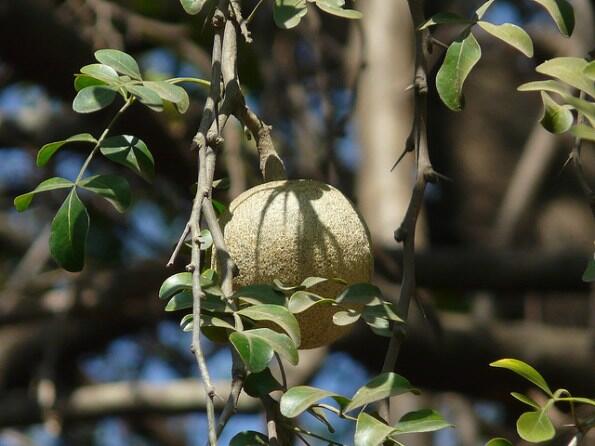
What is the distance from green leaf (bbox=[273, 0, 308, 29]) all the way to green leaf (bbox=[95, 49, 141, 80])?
112 millimetres

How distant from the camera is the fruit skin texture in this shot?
80 cm

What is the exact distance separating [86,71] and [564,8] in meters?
0.36

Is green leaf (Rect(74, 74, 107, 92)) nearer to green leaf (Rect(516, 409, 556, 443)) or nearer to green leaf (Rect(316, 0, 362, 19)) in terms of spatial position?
green leaf (Rect(316, 0, 362, 19))

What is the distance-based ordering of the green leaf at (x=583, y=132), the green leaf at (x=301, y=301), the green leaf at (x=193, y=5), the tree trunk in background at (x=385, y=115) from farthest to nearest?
the tree trunk in background at (x=385, y=115)
the green leaf at (x=193, y=5)
the green leaf at (x=301, y=301)
the green leaf at (x=583, y=132)

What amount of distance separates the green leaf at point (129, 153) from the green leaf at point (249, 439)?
20 cm

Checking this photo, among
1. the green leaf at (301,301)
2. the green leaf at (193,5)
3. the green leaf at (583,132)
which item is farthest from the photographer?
the green leaf at (193,5)

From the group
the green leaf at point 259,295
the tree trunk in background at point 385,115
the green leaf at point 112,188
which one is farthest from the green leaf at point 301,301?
the tree trunk in background at point 385,115

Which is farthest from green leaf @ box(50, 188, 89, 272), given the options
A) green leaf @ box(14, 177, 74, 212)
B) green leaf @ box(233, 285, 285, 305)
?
green leaf @ box(233, 285, 285, 305)

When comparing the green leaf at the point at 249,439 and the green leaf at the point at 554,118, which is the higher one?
the green leaf at the point at 554,118

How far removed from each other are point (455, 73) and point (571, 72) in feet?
0.34

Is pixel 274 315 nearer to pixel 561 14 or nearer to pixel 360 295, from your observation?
pixel 360 295

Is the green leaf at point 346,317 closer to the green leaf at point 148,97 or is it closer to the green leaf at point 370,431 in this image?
the green leaf at point 370,431

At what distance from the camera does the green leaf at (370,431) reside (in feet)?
2.21

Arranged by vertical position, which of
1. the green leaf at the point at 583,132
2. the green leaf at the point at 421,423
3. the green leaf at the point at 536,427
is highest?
the green leaf at the point at 583,132
